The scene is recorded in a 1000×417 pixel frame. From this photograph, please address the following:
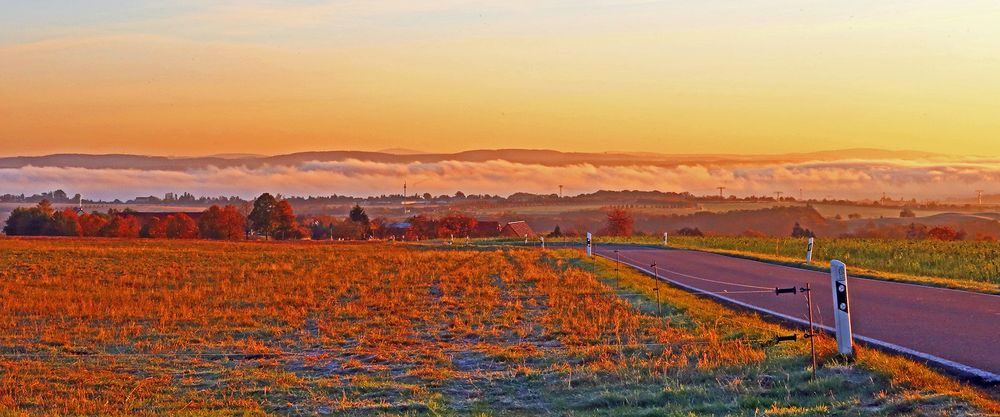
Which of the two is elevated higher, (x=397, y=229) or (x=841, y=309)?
(x=397, y=229)

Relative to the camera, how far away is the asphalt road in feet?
38.3

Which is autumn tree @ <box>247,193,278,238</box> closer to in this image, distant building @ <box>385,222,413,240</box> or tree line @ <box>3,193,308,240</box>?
tree line @ <box>3,193,308,240</box>

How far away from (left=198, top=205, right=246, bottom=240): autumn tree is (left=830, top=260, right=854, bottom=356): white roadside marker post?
334 feet

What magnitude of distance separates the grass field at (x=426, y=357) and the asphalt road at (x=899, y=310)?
2.96ft

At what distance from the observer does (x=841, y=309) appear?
1059cm

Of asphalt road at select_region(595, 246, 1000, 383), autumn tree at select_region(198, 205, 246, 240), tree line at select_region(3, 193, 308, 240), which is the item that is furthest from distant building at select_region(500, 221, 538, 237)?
asphalt road at select_region(595, 246, 1000, 383)

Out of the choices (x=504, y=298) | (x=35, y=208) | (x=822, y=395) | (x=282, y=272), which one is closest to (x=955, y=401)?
(x=822, y=395)

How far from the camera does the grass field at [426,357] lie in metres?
10.0

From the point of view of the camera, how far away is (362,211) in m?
120

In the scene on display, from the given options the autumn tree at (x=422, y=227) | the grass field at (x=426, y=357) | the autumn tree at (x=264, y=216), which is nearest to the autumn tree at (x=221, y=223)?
the autumn tree at (x=264, y=216)

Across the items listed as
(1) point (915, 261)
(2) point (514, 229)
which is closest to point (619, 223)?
(2) point (514, 229)

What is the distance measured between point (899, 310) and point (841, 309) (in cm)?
693

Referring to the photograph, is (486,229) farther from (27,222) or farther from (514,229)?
(27,222)

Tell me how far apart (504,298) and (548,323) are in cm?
584
